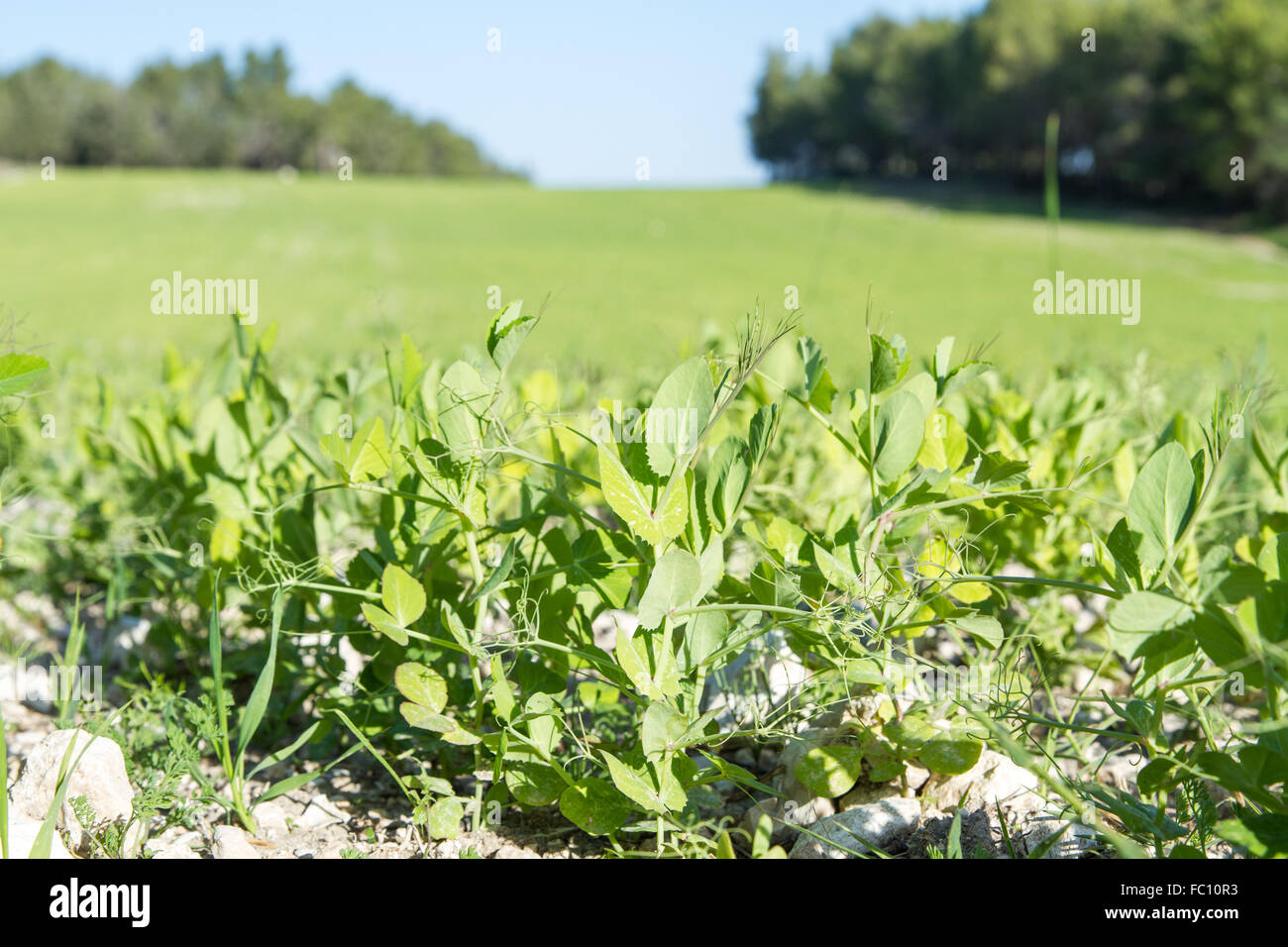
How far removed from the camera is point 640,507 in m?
1.12

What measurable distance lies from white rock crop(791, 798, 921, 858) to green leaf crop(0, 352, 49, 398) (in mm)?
1094

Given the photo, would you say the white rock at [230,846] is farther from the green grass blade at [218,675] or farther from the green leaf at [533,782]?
Result: the green leaf at [533,782]

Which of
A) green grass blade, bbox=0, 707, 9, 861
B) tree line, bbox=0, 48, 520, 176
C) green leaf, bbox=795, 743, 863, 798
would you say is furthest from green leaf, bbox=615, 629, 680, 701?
tree line, bbox=0, 48, 520, 176

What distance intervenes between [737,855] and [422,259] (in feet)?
68.2

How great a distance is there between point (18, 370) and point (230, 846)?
66 cm

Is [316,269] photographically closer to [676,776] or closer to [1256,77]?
[676,776]

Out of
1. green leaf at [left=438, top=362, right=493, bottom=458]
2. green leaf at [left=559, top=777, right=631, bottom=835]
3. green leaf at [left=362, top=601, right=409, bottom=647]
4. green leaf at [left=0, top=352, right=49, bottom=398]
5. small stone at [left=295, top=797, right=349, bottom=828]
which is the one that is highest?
green leaf at [left=0, top=352, right=49, bottom=398]

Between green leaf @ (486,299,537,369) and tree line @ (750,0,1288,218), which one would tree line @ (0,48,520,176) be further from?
green leaf @ (486,299,537,369)

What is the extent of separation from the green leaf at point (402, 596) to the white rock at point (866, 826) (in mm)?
572

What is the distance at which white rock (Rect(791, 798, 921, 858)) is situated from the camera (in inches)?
48.7

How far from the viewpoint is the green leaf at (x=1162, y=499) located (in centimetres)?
104

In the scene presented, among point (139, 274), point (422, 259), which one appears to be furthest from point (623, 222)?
point (139, 274)

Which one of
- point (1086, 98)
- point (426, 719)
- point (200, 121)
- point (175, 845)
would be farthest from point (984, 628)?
point (200, 121)

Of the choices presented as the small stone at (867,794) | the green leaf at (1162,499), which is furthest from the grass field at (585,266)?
the green leaf at (1162,499)
